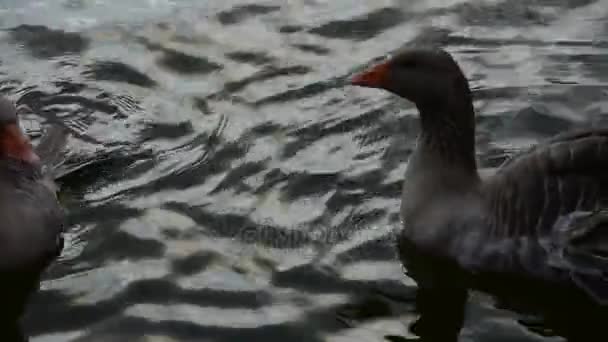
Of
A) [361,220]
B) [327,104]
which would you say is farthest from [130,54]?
[361,220]

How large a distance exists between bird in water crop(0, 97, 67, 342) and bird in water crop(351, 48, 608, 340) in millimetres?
2070

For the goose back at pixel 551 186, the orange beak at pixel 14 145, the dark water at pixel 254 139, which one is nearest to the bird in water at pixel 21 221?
the orange beak at pixel 14 145

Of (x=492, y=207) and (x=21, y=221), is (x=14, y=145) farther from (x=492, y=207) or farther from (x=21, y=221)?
(x=492, y=207)

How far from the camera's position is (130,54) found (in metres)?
9.97

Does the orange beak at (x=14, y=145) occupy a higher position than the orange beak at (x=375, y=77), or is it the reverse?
the orange beak at (x=375, y=77)

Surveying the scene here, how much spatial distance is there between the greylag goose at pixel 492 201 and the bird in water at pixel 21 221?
2.07m

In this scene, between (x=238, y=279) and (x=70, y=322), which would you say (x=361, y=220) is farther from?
(x=70, y=322)

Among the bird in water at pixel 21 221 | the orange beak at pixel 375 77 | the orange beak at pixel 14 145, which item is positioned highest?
the orange beak at pixel 375 77

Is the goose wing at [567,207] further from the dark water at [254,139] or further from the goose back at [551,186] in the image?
the dark water at [254,139]

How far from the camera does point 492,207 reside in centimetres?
691

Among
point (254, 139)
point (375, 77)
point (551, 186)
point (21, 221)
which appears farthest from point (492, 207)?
point (21, 221)

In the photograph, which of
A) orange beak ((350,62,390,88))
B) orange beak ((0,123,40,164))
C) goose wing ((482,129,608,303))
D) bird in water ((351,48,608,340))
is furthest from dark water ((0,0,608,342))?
orange beak ((350,62,390,88))

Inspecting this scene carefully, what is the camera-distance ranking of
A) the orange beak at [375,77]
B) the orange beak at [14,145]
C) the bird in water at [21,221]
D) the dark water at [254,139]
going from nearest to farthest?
the dark water at [254,139]
the bird in water at [21,221]
the orange beak at [14,145]
the orange beak at [375,77]

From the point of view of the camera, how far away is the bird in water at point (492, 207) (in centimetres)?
667
